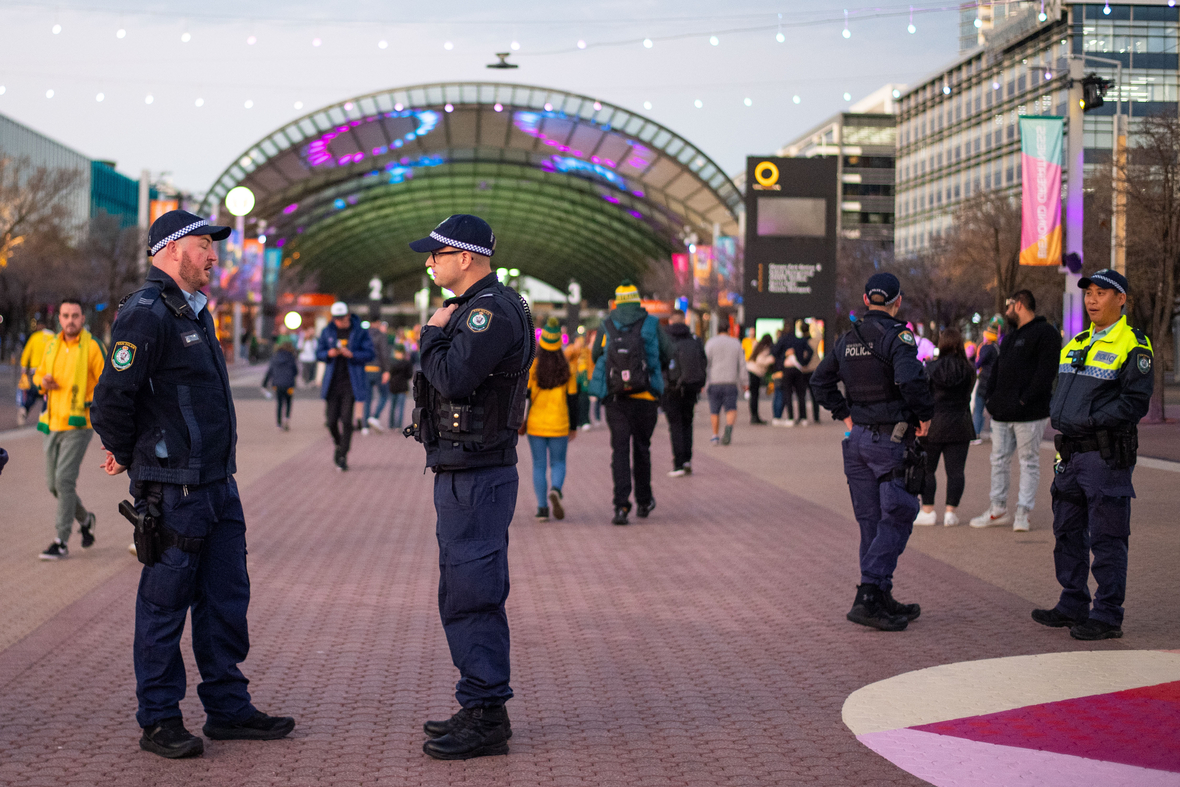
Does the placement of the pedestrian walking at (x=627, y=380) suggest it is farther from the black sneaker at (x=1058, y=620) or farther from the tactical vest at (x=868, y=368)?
the black sneaker at (x=1058, y=620)

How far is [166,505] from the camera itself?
4527mm

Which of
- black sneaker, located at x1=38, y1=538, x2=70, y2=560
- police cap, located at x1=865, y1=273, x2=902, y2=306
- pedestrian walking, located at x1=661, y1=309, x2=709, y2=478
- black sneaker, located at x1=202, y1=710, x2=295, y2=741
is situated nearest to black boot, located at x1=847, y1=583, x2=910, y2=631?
police cap, located at x1=865, y1=273, x2=902, y2=306

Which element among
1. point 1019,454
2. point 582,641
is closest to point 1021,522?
point 1019,454

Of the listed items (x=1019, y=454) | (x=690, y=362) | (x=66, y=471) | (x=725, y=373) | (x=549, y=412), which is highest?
(x=690, y=362)

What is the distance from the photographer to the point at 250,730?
4.65 m

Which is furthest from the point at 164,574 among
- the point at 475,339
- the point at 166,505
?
the point at 475,339

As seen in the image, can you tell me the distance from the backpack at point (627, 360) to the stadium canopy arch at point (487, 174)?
43.9 m

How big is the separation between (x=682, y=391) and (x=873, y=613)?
7.95m

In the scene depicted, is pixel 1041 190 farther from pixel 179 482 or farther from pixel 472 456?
pixel 179 482

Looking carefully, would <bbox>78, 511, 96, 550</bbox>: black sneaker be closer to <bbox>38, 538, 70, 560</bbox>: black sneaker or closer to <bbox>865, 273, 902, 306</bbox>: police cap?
<bbox>38, 538, 70, 560</bbox>: black sneaker

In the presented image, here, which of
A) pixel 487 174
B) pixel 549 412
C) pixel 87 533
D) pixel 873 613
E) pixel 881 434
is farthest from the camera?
pixel 487 174

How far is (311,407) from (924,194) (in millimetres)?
82010

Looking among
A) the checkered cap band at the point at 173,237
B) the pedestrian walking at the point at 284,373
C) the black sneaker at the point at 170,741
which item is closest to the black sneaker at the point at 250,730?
the black sneaker at the point at 170,741

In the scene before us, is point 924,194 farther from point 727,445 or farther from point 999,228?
point 727,445
